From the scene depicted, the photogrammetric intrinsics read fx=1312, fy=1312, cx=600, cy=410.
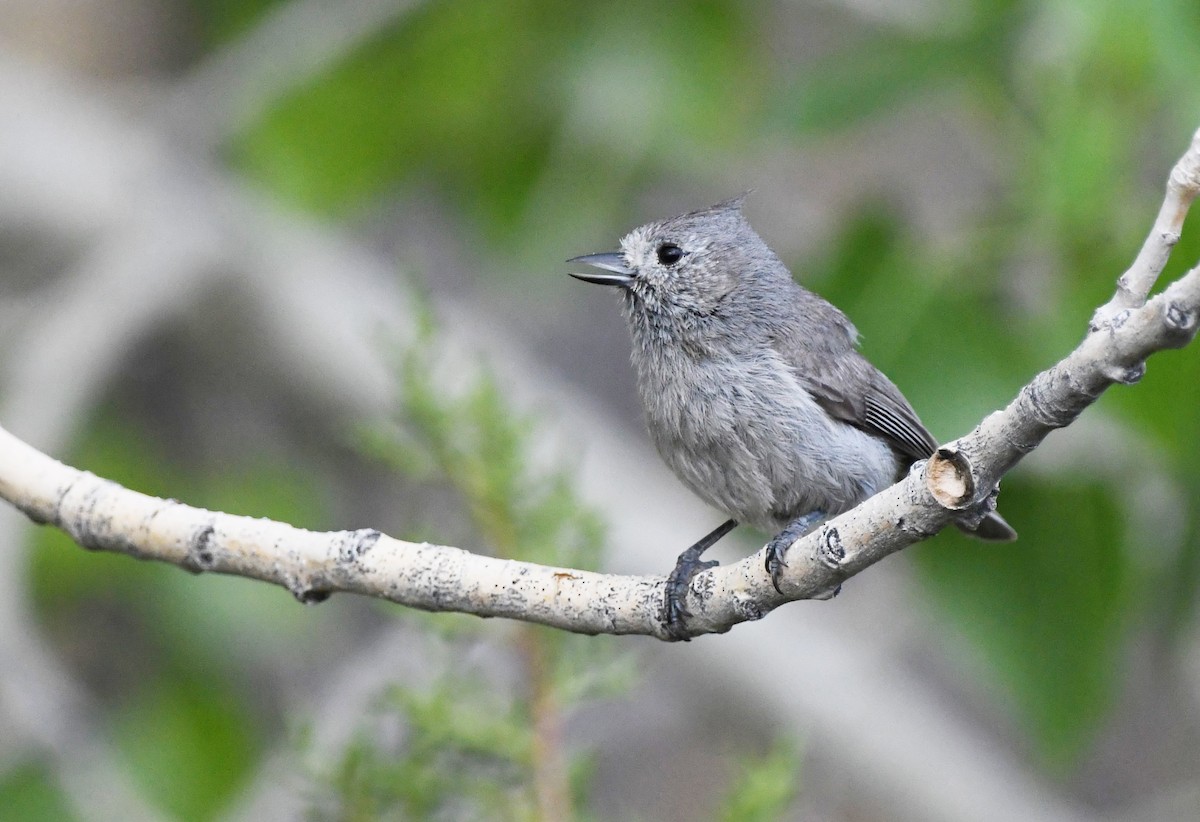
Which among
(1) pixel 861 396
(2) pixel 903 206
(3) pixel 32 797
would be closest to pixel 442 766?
(1) pixel 861 396

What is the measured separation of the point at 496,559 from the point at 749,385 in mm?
953

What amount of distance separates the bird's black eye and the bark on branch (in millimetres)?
1242

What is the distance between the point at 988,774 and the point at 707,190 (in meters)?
2.78

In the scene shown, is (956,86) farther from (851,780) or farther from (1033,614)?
(851,780)

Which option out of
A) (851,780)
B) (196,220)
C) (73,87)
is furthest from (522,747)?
(73,87)

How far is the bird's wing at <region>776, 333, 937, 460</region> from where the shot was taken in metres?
2.97

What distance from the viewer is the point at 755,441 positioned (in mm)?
2814

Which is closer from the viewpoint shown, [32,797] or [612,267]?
[612,267]

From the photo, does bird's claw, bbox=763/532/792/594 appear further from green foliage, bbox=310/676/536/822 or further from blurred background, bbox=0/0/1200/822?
green foliage, bbox=310/676/536/822

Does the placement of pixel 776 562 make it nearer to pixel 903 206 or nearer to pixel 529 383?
pixel 903 206

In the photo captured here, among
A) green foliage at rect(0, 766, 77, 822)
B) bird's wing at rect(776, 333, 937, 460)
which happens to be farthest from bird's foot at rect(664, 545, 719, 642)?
green foliage at rect(0, 766, 77, 822)

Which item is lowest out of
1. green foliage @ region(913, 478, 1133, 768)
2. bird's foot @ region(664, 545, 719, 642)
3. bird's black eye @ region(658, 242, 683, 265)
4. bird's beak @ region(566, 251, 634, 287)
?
bird's foot @ region(664, 545, 719, 642)

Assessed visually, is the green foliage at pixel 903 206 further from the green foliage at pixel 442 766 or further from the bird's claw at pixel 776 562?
the bird's claw at pixel 776 562

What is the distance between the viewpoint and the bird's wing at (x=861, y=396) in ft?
9.76
